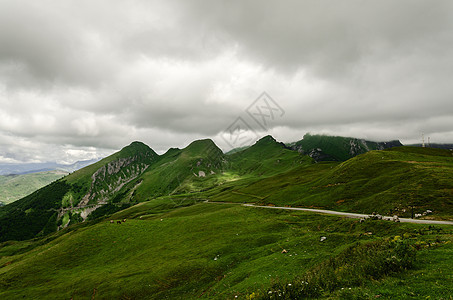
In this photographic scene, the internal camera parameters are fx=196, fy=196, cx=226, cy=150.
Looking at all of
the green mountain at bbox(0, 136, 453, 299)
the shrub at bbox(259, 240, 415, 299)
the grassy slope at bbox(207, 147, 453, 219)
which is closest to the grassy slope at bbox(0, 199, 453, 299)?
the green mountain at bbox(0, 136, 453, 299)

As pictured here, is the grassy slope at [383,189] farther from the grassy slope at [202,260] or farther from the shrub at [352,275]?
the shrub at [352,275]

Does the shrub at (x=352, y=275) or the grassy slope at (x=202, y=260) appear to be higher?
the shrub at (x=352, y=275)

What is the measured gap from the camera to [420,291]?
13.7 m

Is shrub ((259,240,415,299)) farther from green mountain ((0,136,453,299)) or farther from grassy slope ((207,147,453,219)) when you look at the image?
grassy slope ((207,147,453,219))

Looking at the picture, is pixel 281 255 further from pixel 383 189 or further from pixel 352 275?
pixel 383 189

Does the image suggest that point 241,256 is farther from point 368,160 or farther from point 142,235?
point 368,160

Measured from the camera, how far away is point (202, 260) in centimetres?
4038

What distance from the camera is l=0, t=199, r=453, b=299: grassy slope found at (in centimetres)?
2569

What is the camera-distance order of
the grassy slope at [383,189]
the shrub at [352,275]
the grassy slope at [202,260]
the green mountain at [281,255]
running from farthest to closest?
the grassy slope at [383,189] → the grassy slope at [202,260] → the green mountain at [281,255] → the shrub at [352,275]

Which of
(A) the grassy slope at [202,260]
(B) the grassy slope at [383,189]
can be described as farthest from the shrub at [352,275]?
(B) the grassy slope at [383,189]

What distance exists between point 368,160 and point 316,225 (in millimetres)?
75821

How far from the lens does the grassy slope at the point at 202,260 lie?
84.3ft

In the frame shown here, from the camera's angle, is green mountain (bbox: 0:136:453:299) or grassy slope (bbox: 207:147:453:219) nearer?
green mountain (bbox: 0:136:453:299)

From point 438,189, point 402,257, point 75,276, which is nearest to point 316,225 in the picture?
point 402,257
